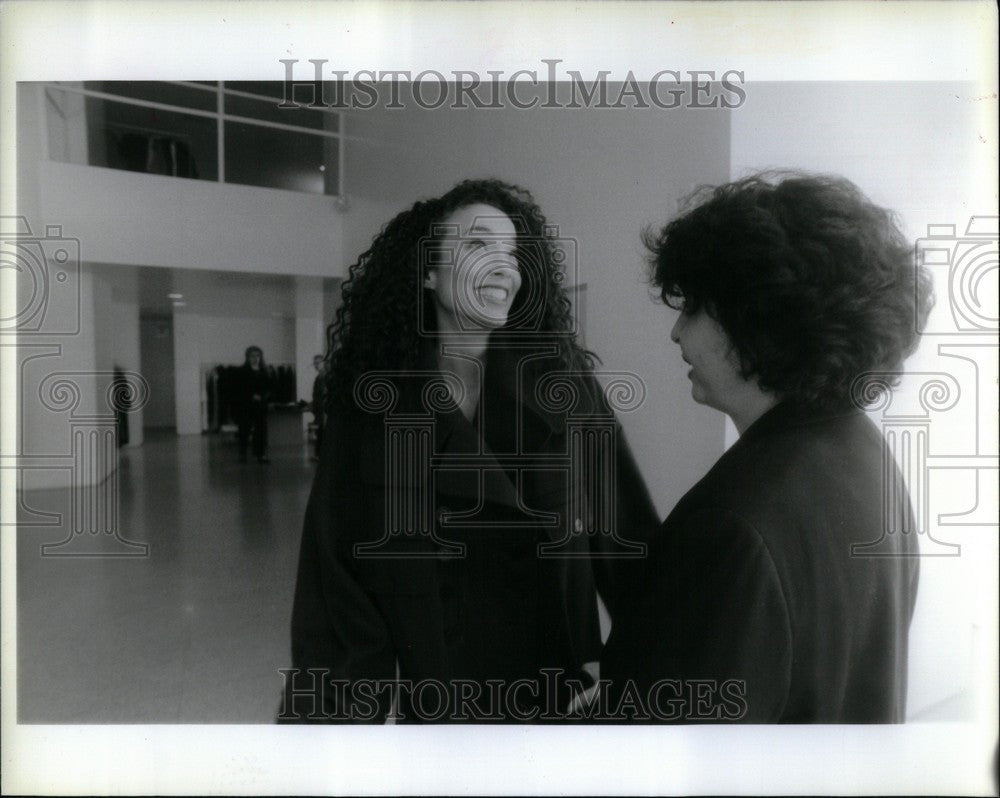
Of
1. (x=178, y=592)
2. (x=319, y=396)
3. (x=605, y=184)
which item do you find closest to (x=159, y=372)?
(x=319, y=396)

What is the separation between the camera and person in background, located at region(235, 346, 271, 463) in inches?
75.5

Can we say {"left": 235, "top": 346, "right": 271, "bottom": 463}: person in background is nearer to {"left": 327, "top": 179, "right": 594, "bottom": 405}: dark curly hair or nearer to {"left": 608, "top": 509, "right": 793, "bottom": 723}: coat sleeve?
{"left": 327, "top": 179, "right": 594, "bottom": 405}: dark curly hair

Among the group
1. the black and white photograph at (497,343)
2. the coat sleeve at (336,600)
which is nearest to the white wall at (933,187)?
the black and white photograph at (497,343)

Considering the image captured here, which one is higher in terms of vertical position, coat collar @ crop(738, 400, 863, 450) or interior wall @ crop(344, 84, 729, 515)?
interior wall @ crop(344, 84, 729, 515)

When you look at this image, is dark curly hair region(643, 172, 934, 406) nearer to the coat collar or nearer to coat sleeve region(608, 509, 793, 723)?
the coat collar

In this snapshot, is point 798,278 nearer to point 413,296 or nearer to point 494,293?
point 494,293

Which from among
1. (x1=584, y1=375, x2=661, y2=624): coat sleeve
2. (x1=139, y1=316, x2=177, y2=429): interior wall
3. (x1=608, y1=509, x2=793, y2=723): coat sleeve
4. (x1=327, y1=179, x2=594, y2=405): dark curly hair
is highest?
(x1=327, y1=179, x2=594, y2=405): dark curly hair

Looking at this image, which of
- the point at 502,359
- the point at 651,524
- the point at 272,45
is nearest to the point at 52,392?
the point at 272,45

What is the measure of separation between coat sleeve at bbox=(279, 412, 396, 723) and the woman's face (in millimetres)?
428

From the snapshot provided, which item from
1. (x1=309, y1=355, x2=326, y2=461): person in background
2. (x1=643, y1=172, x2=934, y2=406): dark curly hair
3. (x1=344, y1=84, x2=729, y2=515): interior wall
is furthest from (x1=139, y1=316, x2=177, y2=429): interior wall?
(x1=643, y1=172, x2=934, y2=406): dark curly hair

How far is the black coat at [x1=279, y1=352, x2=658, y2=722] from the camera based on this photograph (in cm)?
191

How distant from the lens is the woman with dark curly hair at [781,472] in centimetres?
187

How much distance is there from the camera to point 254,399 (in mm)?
1938

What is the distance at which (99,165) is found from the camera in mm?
1901
